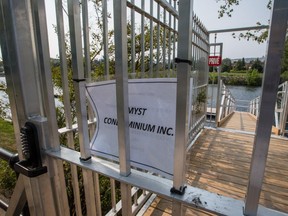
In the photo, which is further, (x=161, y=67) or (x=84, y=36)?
(x=161, y=67)

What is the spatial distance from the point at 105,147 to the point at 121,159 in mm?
128

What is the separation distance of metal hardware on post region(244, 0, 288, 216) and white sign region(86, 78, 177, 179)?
0.20 metres

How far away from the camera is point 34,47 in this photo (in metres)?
0.66

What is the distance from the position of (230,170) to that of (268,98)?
2.00 meters

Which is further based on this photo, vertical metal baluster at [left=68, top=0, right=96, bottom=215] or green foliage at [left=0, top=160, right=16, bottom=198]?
green foliage at [left=0, top=160, right=16, bottom=198]

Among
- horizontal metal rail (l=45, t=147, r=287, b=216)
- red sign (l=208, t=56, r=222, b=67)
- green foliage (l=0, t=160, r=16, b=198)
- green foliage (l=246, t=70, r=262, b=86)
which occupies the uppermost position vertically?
red sign (l=208, t=56, r=222, b=67)

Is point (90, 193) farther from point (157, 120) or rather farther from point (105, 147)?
point (157, 120)

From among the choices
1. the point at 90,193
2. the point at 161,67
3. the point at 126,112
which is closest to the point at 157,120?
the point at 126,112

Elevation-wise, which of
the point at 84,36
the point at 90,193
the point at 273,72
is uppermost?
the point at 84,36

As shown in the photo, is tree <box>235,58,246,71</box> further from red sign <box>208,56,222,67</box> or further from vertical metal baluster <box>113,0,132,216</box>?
red sign <box>208,56,222,67</box>

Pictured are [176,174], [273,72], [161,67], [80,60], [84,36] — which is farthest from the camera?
[161,67]

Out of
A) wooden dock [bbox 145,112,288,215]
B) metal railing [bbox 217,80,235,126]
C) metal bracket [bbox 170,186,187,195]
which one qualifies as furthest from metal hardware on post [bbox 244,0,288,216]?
metal railing [bbox 217,80,235,126]

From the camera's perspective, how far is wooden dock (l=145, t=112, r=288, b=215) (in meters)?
1.64

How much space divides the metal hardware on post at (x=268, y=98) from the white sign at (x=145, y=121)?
0.64 feet
